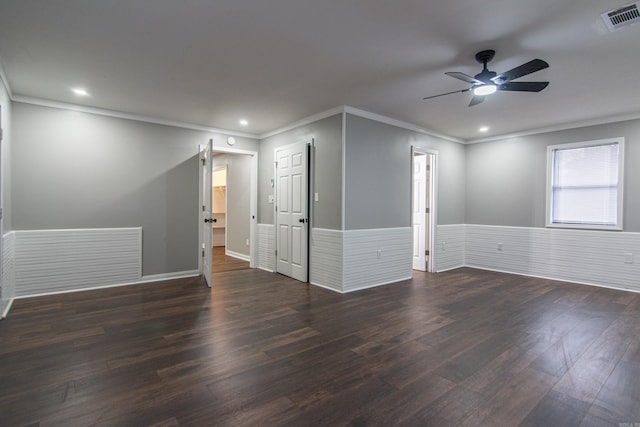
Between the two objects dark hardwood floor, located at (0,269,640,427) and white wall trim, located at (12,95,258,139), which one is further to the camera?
white wall trim, located at (12,95,258,139)

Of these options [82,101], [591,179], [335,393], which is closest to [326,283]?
[335,393]

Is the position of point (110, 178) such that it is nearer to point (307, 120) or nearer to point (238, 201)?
point (238, 201)

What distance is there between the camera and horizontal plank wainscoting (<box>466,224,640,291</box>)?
15.3ft

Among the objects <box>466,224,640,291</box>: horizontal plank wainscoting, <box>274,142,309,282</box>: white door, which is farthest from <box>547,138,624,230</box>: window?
<box>274,142,309,282</box>: white door

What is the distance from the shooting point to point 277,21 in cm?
236

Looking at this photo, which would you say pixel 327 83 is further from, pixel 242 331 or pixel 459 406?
pixel 459 406

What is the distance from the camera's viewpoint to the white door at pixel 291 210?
4961 mm

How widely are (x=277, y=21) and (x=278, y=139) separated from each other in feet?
10.7

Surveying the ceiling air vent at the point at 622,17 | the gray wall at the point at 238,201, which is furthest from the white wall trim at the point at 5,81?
the ceiling air vent at the point at 622,17

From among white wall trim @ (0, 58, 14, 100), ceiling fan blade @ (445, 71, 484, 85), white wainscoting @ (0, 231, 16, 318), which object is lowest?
white wainscoting @ (0, 231, 16, 318)

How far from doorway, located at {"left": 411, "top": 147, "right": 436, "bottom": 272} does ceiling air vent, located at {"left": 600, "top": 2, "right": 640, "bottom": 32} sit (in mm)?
3298

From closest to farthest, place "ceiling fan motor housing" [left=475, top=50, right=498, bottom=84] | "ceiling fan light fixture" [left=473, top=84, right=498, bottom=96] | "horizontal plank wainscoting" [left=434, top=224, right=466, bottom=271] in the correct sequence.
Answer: "ceiling fan motor housing" [left=475, top=50, right=498, bottom=84] < "ceiling fan light fixture" [left=473, top=84, right=498, bottom=96] < "horizontal plank wainscoting" [left=434, top=224, right=466, bottom=271]

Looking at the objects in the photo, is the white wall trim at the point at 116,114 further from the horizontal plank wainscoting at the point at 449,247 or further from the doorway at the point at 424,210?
the horizontal plank wainscoting at the point at 449,247

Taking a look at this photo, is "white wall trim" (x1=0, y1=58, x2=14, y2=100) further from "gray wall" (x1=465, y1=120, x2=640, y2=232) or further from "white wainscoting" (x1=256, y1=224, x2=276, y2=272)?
"gray wall" (x1=465, y1=120, x2=640, y2=232)
